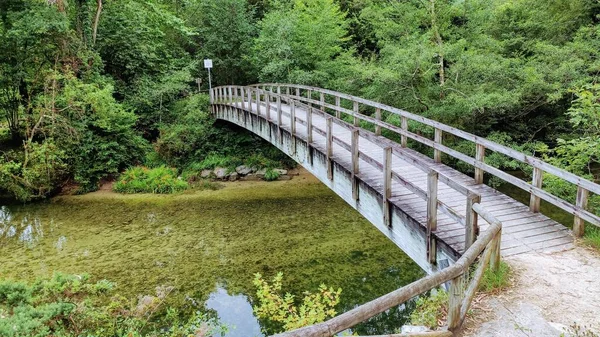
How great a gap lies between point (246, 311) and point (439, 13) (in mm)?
11297

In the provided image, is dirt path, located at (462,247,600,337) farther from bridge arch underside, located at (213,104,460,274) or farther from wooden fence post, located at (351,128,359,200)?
wooden fence post, located at (351,128,359,200)

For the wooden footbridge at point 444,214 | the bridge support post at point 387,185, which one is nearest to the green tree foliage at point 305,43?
the wooden footbridge at point 444,214

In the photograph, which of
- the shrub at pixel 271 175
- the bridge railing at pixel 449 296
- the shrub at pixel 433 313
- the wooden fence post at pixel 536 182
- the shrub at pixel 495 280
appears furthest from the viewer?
the shrub at pixel 271 175

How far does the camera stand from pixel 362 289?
8.45m

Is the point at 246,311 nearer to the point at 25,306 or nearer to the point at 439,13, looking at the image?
the point at 25,306

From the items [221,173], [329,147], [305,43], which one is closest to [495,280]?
[329,147]

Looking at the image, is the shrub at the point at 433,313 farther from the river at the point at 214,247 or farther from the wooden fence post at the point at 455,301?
the river at the point at 214,247

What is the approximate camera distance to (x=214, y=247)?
34.7 ft

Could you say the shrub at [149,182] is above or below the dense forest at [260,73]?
below

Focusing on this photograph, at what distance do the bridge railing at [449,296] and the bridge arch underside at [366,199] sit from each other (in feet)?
2.84

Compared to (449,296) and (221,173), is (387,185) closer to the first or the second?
(449,296)

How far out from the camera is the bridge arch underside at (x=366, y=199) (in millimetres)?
5461

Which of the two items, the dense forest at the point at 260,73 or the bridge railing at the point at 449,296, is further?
the dense forest at the point at 260,73

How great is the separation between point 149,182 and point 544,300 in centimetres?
1450
